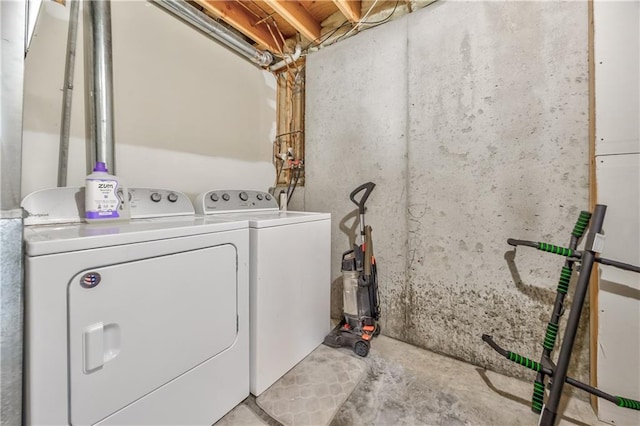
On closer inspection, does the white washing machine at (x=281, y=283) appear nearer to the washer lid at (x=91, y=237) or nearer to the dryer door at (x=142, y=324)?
the dryer door at (x=142, y=324)

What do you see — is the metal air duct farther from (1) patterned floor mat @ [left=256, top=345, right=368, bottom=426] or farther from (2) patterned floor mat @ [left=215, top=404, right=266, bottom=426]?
(1) patterned floor mat @ [left=256, top=345, right=368, bottom=426]

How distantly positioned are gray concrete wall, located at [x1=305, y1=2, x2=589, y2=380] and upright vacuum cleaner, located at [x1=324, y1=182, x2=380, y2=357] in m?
0.21

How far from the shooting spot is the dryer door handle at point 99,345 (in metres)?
0.75

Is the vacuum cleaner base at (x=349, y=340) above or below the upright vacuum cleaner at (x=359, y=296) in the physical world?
below

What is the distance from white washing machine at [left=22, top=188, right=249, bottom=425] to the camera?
0.69m

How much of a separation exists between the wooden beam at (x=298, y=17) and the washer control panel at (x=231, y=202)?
134cm

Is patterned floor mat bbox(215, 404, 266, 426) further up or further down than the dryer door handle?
further down

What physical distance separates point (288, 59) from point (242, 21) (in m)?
0.51

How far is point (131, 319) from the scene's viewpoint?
85 centimetres

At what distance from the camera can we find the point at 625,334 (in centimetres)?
115

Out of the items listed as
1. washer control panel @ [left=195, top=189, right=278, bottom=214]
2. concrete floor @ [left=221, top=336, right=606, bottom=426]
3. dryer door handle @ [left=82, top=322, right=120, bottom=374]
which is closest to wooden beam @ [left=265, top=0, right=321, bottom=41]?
washer control panel @ [left=195, top=189, right=278, bottom=214]

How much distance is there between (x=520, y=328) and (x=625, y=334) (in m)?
0.40

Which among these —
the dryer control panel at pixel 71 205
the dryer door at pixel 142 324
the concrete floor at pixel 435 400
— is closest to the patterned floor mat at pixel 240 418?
the concrete floor at pixel 435 400

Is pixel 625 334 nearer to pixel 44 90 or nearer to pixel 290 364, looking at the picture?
pixel 290 364
